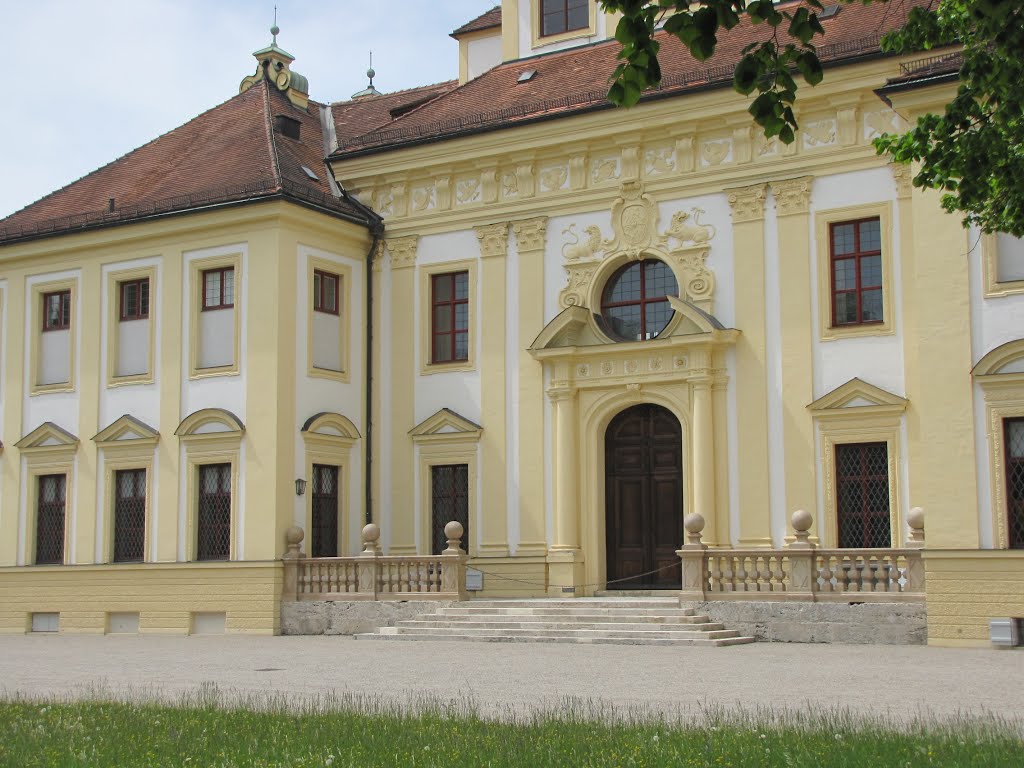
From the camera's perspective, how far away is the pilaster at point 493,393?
26.7 meters

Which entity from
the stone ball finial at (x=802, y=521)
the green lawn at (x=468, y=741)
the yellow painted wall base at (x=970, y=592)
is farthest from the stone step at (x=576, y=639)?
the green lawn at (x=468, y=741)

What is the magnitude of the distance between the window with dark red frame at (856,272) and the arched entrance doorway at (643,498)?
3715mm

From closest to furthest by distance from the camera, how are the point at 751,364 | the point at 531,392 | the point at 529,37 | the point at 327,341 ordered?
the point at 751,364 → the point at 531,392 → the point at 327,341 → the point at 529,37

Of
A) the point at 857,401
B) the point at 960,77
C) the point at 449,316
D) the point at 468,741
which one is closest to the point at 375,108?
the point at 449,316

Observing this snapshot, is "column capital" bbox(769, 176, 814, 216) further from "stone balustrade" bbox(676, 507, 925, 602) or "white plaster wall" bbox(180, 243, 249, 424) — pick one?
"white plaster wall" bbox(180, 243, 249, 424)

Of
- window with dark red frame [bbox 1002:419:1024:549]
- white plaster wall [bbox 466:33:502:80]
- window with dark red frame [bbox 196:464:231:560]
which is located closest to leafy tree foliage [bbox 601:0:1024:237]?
window with dark red frame [bbox 1002:419:1024:549]

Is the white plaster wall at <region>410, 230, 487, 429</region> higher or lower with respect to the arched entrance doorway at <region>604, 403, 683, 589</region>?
higher

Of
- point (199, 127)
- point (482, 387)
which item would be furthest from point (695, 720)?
point (199, 127)

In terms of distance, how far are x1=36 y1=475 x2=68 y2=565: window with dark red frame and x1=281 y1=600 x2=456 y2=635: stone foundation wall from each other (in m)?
5.85

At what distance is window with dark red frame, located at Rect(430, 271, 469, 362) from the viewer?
91.3ft

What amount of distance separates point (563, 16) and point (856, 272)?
30.6 ft

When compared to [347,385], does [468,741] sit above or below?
below

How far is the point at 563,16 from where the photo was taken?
29750mm

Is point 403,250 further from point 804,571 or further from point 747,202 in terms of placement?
point 804,571
